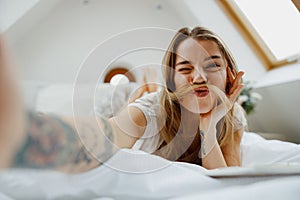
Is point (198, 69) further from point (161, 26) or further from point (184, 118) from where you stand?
point (161, 26)

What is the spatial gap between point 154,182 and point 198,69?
259mm

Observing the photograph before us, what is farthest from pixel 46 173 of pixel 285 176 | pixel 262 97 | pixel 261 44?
pixel 262 97

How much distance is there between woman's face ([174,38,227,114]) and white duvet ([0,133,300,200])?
161 mm

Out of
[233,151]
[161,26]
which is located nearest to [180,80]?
[233,151]

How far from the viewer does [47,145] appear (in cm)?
30

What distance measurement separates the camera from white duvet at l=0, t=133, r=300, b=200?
40cm

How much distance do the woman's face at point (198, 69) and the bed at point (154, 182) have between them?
16cm

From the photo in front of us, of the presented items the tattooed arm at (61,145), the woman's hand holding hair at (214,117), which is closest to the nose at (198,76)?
the woman's hand holding hair at (214,117)

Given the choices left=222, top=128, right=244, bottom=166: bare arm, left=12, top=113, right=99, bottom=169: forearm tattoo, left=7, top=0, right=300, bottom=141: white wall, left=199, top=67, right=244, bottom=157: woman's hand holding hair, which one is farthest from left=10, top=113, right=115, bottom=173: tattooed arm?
left=7, top=0, right=300, bottom=141: white wall

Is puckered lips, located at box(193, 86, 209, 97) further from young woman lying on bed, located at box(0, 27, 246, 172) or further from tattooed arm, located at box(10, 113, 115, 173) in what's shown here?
tattooed arm, located at box(10, 113, 115, 173)

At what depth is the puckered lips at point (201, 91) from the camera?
25.4 inches

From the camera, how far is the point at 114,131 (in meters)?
0.51

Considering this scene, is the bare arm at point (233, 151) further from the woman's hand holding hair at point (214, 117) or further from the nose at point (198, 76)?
the nose at point (198, 76)

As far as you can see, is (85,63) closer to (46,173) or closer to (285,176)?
(46,173)
